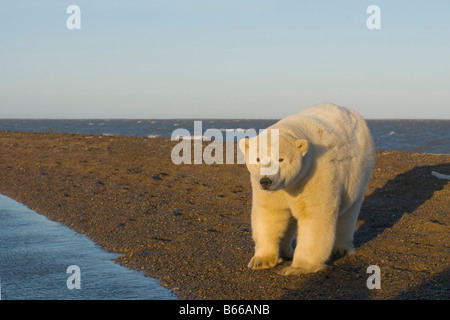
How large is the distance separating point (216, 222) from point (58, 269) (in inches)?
126

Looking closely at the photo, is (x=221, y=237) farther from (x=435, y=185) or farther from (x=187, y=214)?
(x=435, y=185)

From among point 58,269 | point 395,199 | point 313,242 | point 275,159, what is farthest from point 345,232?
point 395,199

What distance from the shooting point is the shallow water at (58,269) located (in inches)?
227

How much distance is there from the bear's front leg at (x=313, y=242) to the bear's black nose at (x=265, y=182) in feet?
2.68

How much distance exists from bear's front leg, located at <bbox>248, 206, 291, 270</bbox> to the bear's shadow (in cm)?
164

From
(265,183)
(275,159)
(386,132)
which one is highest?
(275,159)

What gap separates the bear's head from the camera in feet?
18.8

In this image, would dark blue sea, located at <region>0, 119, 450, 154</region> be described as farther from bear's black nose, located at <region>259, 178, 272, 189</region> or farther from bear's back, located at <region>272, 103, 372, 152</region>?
bear's black nose, located at <region>259, 178, 272, 189</region>

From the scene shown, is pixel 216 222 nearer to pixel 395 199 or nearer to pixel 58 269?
pixel 58 269

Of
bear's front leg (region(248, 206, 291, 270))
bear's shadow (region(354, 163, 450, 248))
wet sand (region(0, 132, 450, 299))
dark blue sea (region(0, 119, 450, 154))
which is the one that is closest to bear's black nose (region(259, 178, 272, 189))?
bear's front leg (region(248, 206, 291, 270))

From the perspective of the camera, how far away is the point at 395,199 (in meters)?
11.1

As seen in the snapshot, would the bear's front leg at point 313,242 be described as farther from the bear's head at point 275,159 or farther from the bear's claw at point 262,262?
the bear's head at point 275,159
